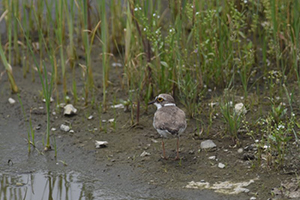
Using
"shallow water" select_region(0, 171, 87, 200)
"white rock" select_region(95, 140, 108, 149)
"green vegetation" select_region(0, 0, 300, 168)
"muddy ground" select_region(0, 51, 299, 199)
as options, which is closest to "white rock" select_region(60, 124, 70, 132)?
"muddy ground" select_region(0, 51, 299, 199)

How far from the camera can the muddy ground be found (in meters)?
5.53

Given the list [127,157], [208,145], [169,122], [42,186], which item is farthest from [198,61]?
[42,186]

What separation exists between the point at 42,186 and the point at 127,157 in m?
1.01

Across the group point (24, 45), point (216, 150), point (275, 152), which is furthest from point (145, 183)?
point (24, 45)

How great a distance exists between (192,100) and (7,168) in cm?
238

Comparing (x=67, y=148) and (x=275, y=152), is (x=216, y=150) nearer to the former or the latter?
(x=275, y=152)

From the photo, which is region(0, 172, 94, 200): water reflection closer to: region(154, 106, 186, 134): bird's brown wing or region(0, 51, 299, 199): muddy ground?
region(0, 51, 299, 199): muddy ground

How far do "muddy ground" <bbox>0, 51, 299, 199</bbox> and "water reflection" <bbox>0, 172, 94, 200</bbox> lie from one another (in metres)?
0.11

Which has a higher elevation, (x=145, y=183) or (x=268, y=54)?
(x=268, y=54)

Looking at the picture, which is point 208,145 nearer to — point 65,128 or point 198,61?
point 198,61

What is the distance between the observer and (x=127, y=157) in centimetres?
627

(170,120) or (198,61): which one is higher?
(198,61)

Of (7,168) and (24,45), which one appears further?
(24,45)

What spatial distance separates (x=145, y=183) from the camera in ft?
18.6
